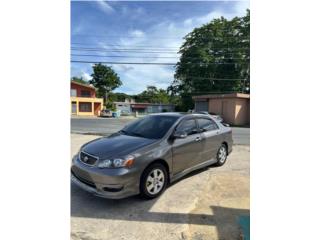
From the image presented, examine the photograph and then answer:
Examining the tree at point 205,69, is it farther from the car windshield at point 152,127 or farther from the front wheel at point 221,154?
the car windshield at point 152,127

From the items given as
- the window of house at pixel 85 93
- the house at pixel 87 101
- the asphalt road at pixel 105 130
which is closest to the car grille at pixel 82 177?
the asphalt road at pixel 105 130

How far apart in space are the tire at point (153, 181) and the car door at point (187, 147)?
28cm

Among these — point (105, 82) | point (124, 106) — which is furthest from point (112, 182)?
point (124, 106)

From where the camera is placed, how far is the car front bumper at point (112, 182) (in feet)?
9.56

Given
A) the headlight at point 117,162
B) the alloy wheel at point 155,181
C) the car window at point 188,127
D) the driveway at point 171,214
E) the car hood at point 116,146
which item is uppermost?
the car window at point 188,127

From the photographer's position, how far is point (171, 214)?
287cm

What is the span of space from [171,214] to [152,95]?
190 ft

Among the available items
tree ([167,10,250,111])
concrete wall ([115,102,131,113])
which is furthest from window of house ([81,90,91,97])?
concrete wall ([115,102,131,113])

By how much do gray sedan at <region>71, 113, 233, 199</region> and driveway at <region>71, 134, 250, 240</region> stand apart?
214 mm

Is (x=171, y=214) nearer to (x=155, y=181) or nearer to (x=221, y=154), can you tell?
(x=155, y=181)
